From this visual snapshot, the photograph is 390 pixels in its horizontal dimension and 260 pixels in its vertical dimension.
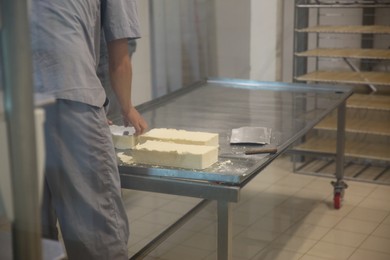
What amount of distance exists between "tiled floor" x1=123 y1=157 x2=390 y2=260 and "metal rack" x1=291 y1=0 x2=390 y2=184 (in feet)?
0.84

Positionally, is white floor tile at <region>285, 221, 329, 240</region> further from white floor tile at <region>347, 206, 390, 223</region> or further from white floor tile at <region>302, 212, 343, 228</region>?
white floor tile at <region>347, 206, 390, 223</region>

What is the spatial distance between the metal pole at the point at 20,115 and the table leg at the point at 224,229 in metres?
1.15

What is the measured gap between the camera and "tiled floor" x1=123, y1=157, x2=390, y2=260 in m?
2.80

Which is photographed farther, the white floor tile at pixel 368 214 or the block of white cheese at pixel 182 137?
the white floor tile at pixel 368 214

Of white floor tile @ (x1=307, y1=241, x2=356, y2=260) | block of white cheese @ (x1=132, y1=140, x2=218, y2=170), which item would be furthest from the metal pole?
white floor tile @ (x1=307, y1=241, x2=356, y2=260)

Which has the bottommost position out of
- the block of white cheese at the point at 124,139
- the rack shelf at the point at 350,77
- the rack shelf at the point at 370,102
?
the rack shelf at the point at 370,102

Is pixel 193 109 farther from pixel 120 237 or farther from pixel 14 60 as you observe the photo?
pixel 14 60

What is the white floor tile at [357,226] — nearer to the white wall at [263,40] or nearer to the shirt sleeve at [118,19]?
the white wall at [263,40]

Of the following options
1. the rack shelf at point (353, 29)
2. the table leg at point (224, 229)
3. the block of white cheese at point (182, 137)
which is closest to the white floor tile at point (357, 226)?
the rack shelf at point (353, 29)

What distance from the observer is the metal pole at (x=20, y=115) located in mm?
663

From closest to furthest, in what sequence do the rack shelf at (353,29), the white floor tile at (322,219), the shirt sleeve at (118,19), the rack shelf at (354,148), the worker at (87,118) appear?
the worker at (87,118) < the shirt sleeve at (118,19) < the white floor tile at (322,219) < the rack shelf at (353,29) < the rack shelf at (354,148)

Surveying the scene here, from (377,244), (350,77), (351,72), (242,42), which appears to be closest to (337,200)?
(377,244)

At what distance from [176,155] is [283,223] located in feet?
4.55

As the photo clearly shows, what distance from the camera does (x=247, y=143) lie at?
2186mm
